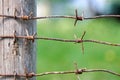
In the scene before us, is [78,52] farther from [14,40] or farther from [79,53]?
[14,40]

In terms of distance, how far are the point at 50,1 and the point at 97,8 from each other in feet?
17.4

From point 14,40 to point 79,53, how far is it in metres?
7.14

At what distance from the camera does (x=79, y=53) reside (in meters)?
10.5

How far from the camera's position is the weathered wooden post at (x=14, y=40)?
11.1ft

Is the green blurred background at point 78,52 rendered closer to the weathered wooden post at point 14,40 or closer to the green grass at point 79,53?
the green grass at point 79,53

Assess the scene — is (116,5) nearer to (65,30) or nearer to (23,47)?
(65,30)

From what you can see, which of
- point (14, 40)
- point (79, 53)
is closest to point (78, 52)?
point (79, 53)

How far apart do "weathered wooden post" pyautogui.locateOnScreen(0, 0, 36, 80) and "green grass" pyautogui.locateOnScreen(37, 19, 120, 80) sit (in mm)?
4546

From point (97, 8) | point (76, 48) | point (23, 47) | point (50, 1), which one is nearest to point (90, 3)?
point (97, 8)

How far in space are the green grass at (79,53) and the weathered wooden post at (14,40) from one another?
14.9 ft

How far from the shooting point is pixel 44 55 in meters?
10.8

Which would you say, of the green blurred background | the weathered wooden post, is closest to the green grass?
the green blurred background

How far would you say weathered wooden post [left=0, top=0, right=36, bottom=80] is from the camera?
133 inches

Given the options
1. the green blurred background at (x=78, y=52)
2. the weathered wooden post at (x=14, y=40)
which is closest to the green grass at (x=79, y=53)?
the green blurred background at (x=78, y=52)
